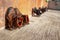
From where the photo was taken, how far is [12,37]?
3732 mm

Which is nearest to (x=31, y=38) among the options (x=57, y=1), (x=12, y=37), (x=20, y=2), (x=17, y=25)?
(x=12, y=37)

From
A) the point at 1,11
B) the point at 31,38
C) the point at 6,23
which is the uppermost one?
the point at 1,11

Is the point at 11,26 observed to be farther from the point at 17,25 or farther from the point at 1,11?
the point at 1,11

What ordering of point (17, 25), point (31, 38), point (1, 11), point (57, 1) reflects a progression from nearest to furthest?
point (31, 38)
point (1, 11)
point (17, 25)
point (57, 1)

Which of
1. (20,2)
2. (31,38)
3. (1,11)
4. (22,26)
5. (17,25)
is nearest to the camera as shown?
(31,38)

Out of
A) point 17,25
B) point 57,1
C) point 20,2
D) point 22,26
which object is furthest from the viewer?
point 57,1

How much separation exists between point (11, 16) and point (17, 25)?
41 cm

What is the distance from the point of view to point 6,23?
455 centimetres

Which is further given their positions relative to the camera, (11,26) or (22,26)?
(22,26)

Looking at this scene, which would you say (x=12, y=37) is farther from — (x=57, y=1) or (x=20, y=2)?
(x=57, y=1)

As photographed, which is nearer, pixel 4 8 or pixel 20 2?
pixel 4 8

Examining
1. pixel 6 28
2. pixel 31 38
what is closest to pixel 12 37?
pixel 31 38

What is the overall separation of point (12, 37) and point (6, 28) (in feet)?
2.88

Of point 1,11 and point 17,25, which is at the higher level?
point 1,11
